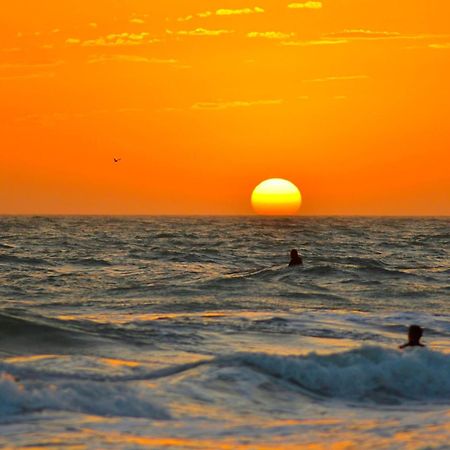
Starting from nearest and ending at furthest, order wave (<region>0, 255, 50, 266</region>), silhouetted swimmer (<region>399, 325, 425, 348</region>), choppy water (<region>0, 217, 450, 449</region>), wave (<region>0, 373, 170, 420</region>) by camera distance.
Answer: choppy water (<region>0, 217, 450, 449</region>) → wave (<region>0, 373, 170, 420</region>) → silhouetted swimmer (<region>399, 325, 425, 348</region>) → wave (<region>0, 255, 50, 266</region>)

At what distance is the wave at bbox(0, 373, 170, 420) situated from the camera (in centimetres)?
1220

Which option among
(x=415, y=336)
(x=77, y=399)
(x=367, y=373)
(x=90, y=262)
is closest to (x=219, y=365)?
(x=367, y=373)

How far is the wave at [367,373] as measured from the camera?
1445 cm

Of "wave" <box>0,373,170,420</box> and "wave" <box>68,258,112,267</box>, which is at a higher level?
"wave" <box>0,373,170,420</box>

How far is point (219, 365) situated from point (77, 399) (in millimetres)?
3268

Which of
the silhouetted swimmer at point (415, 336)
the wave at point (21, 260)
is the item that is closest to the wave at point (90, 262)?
the wave at point (21, 260)

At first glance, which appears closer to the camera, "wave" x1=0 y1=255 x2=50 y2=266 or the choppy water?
the choppy water

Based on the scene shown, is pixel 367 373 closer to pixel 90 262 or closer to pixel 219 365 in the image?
pixel 219 365

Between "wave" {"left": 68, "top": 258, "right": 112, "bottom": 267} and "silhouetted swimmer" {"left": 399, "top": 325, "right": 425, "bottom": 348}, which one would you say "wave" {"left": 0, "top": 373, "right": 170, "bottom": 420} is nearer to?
"silhouetted swimmer" {"left": 399, "top": 325, "right": 425, "bottom": 348}

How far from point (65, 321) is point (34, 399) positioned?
8.66 metres

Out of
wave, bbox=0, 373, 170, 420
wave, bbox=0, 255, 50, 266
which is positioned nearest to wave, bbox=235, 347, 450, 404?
wave, bbox=0, 373, 170, 420

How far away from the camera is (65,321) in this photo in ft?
69.0

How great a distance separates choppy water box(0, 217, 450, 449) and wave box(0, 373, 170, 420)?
3cm

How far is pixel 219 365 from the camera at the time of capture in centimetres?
1527
